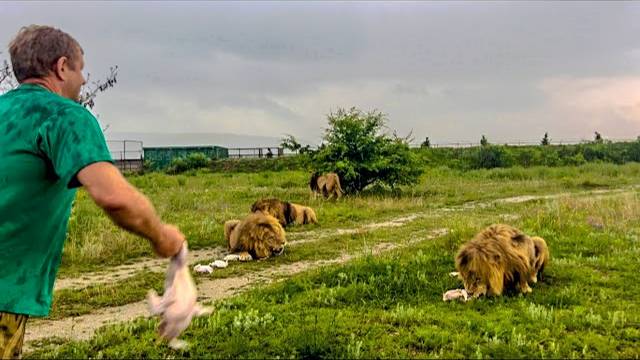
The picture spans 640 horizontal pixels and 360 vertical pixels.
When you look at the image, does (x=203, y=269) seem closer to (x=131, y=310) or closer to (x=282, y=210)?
(x=131, y=310)

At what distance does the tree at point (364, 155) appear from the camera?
78.8 feet

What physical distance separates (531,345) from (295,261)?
6.18m

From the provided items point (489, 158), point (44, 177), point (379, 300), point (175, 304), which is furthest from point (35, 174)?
point (489, 158)

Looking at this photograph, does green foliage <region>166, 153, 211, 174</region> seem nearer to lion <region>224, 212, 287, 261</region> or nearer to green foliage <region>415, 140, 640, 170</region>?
green foliage <region>415, 140, 640, 170</region>

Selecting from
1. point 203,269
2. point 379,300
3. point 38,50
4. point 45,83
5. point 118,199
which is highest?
point 38,50

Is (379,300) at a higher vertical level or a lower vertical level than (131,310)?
higher

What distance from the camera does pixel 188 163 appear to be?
48000mm

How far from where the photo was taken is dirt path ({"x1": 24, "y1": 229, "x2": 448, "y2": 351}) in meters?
6.77

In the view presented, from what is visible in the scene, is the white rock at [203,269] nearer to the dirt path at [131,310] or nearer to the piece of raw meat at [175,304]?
the dirt path at [131,310]

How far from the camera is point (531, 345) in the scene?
5.31 metres

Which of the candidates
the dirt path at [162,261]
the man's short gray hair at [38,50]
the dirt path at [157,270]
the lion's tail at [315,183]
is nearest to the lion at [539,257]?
the dirt path at [157,270]

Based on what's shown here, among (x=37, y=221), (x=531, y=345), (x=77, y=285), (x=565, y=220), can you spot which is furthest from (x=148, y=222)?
(x=565, y=220)

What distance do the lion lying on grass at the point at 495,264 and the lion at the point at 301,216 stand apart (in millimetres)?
8808

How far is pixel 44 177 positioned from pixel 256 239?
331 inches
